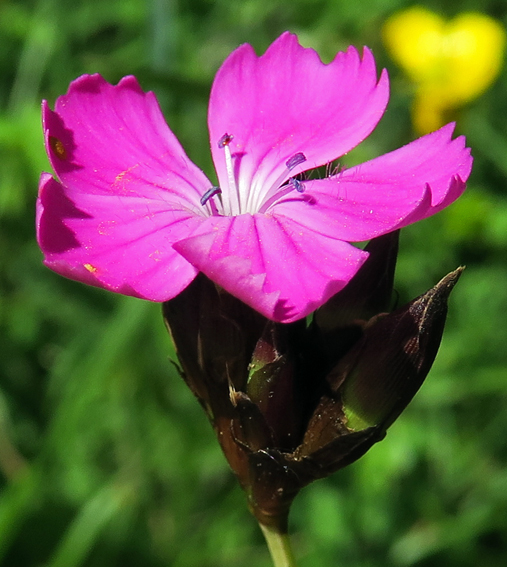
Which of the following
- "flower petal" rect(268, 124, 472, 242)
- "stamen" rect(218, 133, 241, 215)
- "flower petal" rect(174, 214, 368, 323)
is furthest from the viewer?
"stamen" rect(218, 133, 241, 215)

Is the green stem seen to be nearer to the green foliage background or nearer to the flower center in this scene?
the flower center

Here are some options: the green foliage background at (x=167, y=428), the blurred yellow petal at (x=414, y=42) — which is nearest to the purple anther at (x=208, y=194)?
the green foliage background at (x=167, y=428)

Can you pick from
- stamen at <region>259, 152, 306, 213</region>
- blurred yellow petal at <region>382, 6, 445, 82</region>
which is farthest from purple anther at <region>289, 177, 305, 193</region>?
blurred yellow petal at <region>382, 6, 445, 82</region>

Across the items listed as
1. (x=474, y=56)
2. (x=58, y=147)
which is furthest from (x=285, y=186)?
(x=474, y=56)

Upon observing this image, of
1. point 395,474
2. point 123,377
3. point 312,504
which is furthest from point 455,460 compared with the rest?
point 123,377

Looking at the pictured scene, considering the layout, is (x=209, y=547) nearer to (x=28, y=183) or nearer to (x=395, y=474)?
(x=395, y=474)

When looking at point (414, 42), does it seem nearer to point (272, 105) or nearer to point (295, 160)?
point (272, 105)
